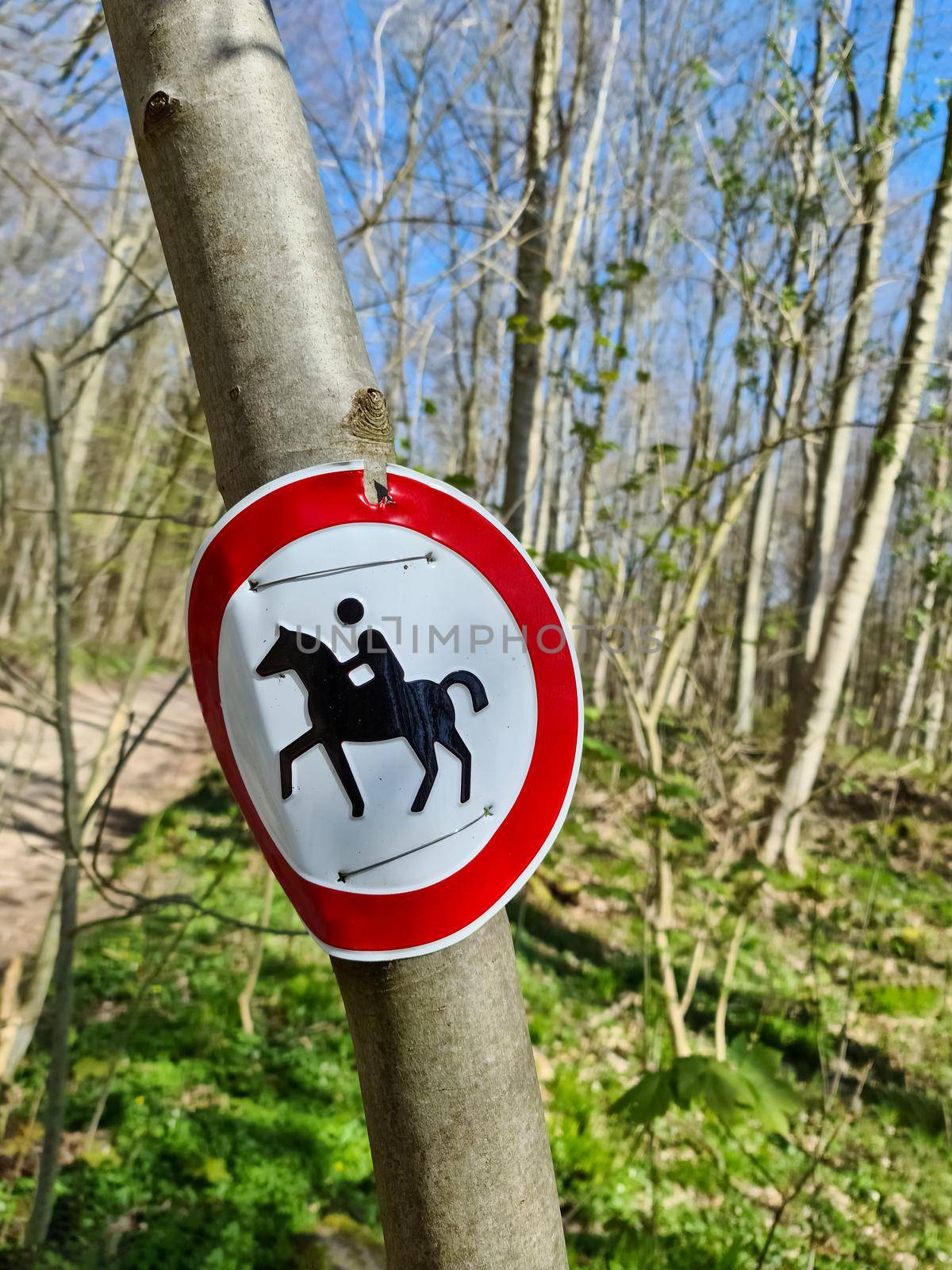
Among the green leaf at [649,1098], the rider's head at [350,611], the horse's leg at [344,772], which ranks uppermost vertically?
the rider's head at [350,611]

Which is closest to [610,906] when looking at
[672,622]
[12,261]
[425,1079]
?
[672,622]

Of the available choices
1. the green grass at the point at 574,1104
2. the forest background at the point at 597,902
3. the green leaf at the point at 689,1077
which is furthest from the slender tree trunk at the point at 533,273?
the green leaf at the point at 689,1077

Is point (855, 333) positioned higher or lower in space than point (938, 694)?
higher

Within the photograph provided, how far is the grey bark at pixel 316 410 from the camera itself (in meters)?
0.80

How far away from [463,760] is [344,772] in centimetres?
12

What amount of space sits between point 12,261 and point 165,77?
13278mm

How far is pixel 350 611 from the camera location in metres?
0.84

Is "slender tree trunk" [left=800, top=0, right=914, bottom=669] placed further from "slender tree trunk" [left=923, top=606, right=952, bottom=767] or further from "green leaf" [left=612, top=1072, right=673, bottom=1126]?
"green leaf" [left=612, top=1072, right=673, bottom=1126]

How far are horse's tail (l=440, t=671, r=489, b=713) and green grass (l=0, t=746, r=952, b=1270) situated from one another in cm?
112

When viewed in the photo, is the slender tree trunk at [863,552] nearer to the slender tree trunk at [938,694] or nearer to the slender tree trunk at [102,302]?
the slender tree trunk at [938,694]

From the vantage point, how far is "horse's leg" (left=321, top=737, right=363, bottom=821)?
83cm

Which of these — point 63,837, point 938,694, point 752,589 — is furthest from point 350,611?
point 752,589

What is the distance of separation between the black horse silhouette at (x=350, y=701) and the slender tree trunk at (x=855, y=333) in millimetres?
2169

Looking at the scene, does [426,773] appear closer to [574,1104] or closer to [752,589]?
[574,1104]
